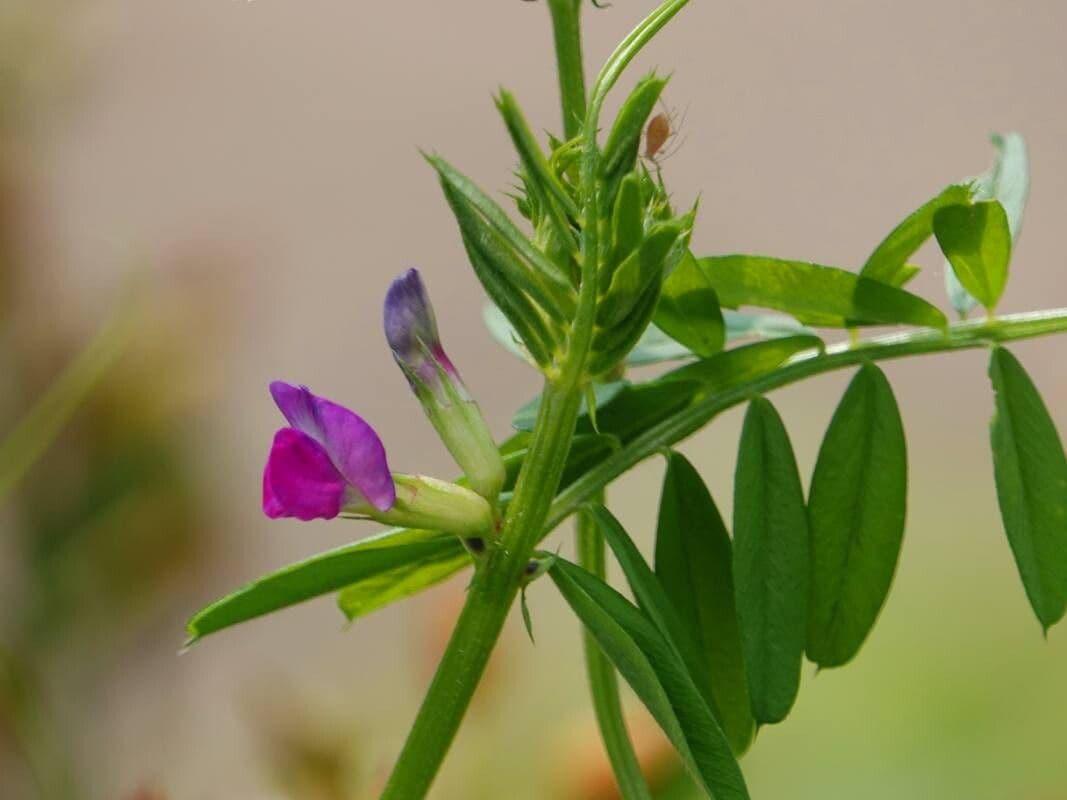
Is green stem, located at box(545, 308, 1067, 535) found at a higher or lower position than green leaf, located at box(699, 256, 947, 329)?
lower

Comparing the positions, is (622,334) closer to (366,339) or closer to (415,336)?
(415,336)

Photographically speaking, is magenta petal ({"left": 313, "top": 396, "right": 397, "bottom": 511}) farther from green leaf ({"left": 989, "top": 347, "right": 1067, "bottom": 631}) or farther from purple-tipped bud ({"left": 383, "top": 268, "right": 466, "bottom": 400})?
green leaf ({"left": 989, "top": 347, "right": 1067, "bottom": 631})

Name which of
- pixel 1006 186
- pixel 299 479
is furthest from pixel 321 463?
pixel 1006 186

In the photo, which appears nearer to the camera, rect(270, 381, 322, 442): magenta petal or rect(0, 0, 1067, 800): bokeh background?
rect(270, 381, 322, 442): magenta petal

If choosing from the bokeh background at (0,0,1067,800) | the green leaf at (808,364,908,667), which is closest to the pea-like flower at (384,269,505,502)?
the green leaf at (808,364,908,667)

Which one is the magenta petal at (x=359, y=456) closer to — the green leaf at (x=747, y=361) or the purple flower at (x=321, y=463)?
the purple flower at (x=321, y=463)

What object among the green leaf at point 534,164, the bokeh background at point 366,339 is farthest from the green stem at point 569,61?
the bokeh background at point 366,339
